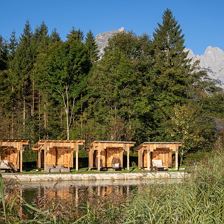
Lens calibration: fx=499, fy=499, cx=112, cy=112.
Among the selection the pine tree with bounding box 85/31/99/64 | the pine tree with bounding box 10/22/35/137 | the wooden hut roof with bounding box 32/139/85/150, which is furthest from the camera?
the pine tree with bounding box 85/31/99/64

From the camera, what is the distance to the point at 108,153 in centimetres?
3188

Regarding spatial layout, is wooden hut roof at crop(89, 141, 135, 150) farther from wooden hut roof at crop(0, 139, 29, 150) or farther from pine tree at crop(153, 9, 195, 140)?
pine tree at crop(153, 9, 195, 140)

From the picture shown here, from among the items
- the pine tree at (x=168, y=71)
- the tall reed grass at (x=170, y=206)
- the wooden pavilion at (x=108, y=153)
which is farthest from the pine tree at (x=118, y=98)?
the tall reed grass at (x=170, y=206)

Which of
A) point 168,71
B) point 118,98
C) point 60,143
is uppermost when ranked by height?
point 168,71

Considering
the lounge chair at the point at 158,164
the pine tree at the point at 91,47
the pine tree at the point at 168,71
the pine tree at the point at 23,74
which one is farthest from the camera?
the pine tree at the point at 91,47

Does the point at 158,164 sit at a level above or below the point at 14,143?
below

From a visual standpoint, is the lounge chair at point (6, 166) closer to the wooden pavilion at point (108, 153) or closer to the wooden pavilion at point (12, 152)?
the wooden pavilion at point (12, 152)

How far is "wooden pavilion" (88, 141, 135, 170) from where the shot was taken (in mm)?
29855

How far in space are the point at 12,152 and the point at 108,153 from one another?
6.10 metres

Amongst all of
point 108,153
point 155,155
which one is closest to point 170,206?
point 108,153

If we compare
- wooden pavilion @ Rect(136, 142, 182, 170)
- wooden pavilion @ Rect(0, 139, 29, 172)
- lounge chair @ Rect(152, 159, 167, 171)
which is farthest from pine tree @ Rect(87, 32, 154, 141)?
wooden pavilion @ Rect(0, 139, 29, 172)

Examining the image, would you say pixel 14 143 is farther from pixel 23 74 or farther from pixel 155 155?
pixel 23 74

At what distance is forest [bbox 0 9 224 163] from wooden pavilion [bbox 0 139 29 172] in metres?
3.95

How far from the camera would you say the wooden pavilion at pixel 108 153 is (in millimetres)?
29855
